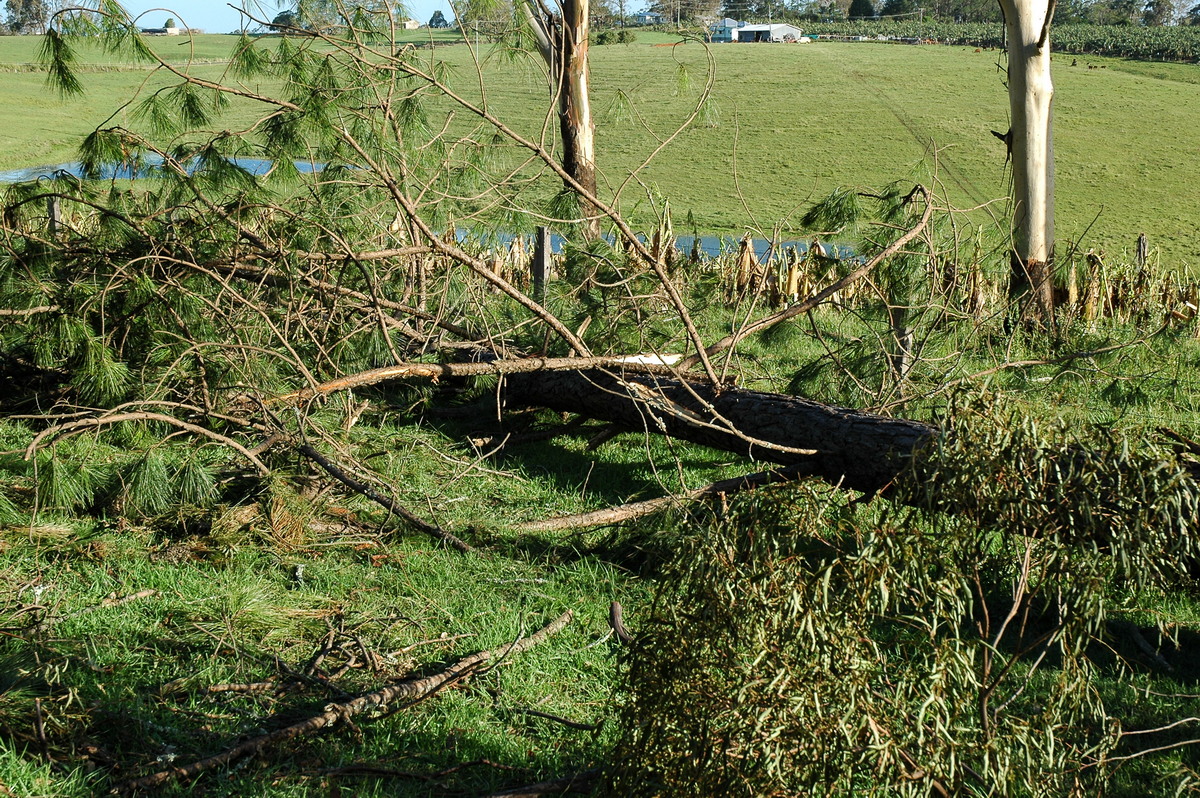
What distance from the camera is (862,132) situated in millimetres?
30719

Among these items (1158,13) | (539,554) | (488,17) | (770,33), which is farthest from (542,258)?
(1158,13)

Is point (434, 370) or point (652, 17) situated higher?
point (652, 17)

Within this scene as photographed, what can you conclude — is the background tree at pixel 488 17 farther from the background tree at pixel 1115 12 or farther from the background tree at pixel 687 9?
the background tree at pixel 1115 12

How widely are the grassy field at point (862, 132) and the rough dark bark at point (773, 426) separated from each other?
10778 millimetres

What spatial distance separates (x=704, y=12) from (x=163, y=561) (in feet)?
13.2

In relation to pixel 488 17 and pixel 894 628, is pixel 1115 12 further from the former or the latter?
pixel 894 628

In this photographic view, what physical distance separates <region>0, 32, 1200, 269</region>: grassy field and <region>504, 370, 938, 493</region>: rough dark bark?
35.4 feet

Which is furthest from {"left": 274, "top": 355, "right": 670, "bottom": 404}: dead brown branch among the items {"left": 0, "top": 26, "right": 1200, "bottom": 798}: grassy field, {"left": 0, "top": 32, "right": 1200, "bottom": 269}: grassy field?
{"left": 0, "top": 32, "right": 1200, "bottom": 269}: grassy field

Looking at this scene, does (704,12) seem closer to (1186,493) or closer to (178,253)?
(178,253)

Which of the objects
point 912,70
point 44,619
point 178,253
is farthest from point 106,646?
point 912,70

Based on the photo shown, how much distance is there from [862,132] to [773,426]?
92.5ft

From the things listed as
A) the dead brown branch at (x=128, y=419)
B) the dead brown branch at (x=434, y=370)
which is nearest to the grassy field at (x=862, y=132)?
the dead brown branch at (x=434, y=370)

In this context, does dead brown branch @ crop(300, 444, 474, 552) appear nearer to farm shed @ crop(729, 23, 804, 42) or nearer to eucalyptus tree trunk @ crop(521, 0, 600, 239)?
eucalyptus tree trunk @ crop(521, 0, 600, 239)

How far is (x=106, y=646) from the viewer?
3.55 meters
